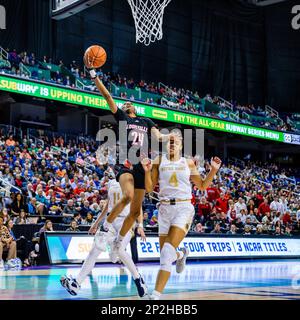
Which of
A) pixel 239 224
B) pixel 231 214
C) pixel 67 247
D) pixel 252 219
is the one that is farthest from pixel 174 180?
pixel 252 219

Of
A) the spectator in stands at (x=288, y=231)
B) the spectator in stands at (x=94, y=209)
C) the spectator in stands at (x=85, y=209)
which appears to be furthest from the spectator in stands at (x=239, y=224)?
the spectator in stands at (x=85, y=209)

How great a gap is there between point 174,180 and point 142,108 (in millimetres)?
22032

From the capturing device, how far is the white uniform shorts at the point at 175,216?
704cm

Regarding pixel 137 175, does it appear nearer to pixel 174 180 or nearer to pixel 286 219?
pixel 174 180

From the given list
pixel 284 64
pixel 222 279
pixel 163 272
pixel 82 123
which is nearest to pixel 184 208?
pixel 163 272

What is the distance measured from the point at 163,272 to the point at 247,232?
15.7m

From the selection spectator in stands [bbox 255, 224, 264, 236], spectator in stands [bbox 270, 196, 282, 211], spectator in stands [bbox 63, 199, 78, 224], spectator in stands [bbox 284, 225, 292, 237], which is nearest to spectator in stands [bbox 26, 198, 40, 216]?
spectator in stands [bbox 63, 199, 78, 224]

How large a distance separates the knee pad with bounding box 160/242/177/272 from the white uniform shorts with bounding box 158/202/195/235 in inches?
10.3

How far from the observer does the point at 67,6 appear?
17703 mm

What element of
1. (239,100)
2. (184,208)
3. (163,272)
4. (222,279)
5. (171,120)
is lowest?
(222,279)

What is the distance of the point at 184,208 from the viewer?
279 inches

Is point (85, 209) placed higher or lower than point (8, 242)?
higher

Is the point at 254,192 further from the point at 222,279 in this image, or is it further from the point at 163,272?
the point at 163,272

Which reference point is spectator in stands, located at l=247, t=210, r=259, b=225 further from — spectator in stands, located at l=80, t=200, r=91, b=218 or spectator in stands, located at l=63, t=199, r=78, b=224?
spectator in stands, located at l=63, t=199, r=78, b=224
